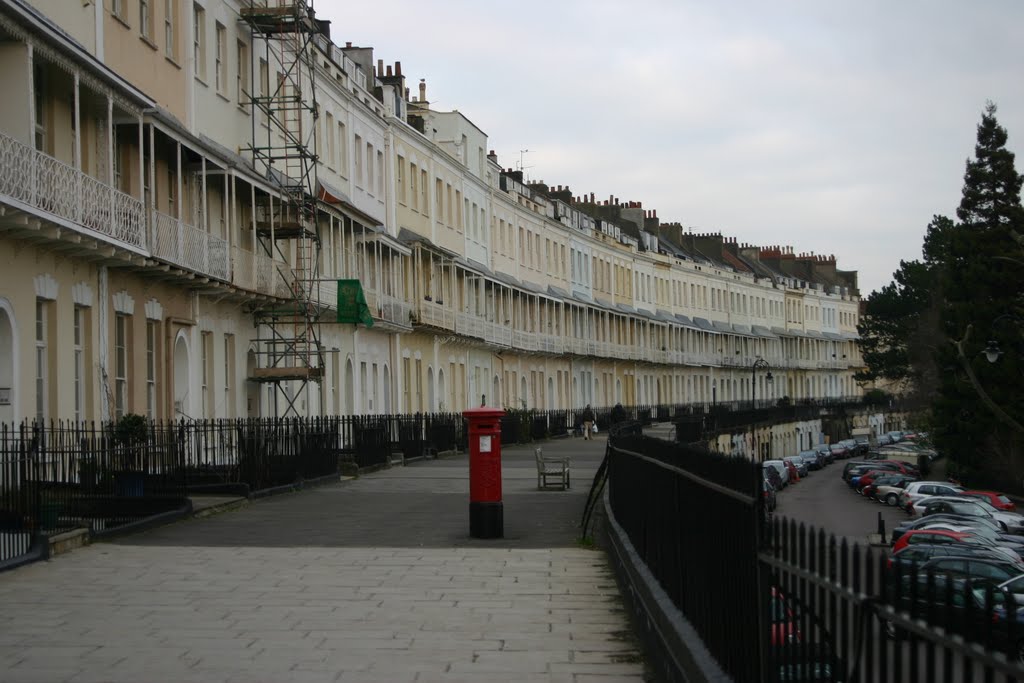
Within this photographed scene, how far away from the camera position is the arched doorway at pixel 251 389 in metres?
32.2

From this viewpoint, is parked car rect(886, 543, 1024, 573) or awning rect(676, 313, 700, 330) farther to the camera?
awning rect(676, 313, 700, 330)

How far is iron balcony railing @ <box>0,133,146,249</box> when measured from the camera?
702 inches

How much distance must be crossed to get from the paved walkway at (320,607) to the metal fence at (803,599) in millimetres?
1311

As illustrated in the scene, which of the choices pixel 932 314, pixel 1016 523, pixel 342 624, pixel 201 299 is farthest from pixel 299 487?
pixel 932 314

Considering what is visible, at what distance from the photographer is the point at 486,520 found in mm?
16406

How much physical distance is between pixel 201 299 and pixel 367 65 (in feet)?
78.8

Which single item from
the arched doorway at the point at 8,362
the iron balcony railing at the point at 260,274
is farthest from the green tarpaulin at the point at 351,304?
the arched doorway at the point at 8,362

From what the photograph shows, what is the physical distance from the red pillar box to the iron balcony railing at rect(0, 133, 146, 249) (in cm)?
681

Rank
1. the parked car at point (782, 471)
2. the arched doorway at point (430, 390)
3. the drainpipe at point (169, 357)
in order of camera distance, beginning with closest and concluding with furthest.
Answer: the drainpipe at point (169, 357) < the arched doorway at point (430, 390) < the parked car at point (782, 471)

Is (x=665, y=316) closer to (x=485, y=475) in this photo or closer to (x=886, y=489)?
(x=886, y=489)

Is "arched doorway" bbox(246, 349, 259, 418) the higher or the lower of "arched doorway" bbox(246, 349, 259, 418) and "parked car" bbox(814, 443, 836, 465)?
the higher

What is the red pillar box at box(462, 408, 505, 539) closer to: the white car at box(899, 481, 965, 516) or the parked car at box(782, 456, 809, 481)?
the white car at box(899, 481, 965, 516)

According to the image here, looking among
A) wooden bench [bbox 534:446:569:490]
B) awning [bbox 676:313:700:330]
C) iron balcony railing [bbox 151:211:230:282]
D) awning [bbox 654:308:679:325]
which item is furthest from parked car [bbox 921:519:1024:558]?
awning [bbox 676:313:700:330]

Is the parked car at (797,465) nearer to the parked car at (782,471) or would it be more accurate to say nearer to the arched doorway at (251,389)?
the parked car at (782,471)
